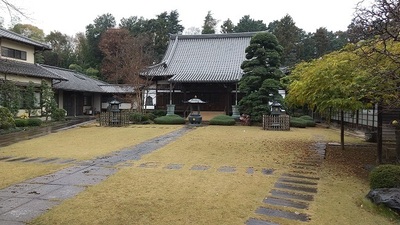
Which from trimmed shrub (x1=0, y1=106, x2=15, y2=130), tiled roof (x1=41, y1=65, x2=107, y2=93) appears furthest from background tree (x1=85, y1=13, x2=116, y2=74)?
trimmed shrub (x1=0, y1=106, x2=15, y2=130)

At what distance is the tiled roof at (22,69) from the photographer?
19.7 metres

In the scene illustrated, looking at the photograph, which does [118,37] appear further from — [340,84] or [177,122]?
[340,84]

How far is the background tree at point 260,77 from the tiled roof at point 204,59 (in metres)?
2.85

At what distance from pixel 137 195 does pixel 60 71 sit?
3048cm

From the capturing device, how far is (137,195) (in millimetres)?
5555

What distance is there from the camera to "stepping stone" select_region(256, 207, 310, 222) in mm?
4617

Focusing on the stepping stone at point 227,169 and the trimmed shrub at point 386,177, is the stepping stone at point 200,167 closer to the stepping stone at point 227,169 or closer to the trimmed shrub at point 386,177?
the stepping stone at point 227,169

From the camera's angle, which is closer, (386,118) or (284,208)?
(284,208)

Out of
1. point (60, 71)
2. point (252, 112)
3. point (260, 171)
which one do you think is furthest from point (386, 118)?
point (60, 71)

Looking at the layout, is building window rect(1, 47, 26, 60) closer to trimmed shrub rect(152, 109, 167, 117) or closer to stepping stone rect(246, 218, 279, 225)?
trimmed shrub rect(152, 109, 167, 117)

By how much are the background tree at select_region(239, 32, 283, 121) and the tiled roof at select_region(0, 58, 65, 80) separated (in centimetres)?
1515

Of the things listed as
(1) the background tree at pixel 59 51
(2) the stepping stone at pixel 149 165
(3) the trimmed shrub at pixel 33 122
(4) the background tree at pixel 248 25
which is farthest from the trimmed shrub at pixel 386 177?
(4) the background tree at pixel 248 25

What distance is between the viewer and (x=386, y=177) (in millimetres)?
5785

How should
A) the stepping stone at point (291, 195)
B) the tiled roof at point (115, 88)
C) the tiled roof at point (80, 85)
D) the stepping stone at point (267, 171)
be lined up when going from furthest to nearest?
1. the tiled roof at point (115, 88)
2. the tiled roof at point (80, 85)
3. the stepping stone at point (267, 171)
4. the stepping stone at point (291, 195)
